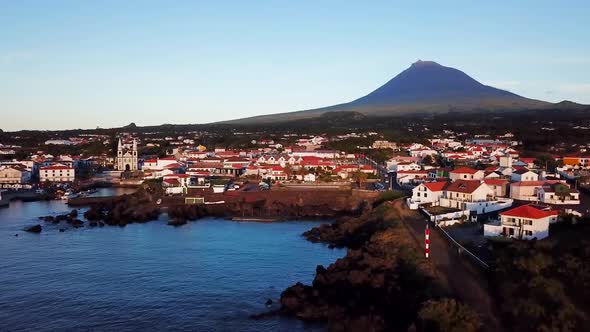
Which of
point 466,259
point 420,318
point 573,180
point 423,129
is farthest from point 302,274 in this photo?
point 423,129

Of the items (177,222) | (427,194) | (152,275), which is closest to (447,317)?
(152,275)

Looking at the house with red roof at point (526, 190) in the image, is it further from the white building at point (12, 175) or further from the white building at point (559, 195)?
the white building at point (12, 175)

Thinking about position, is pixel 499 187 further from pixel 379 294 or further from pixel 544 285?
pixel 544 285

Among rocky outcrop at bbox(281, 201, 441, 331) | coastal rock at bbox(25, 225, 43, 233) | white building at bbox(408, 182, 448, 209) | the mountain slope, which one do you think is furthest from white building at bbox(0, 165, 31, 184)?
the mountain slope

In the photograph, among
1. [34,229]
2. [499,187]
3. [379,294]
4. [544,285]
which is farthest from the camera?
[499,187]

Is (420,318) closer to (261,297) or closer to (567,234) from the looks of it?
(261,297)

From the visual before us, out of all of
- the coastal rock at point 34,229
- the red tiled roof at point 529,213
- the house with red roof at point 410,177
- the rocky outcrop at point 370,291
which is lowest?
the coastal rock at point 34,229

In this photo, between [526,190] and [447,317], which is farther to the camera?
[526,190]

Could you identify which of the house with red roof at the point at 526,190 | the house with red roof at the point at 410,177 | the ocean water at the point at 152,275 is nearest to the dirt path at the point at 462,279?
the ocean water at the point at 152,275
